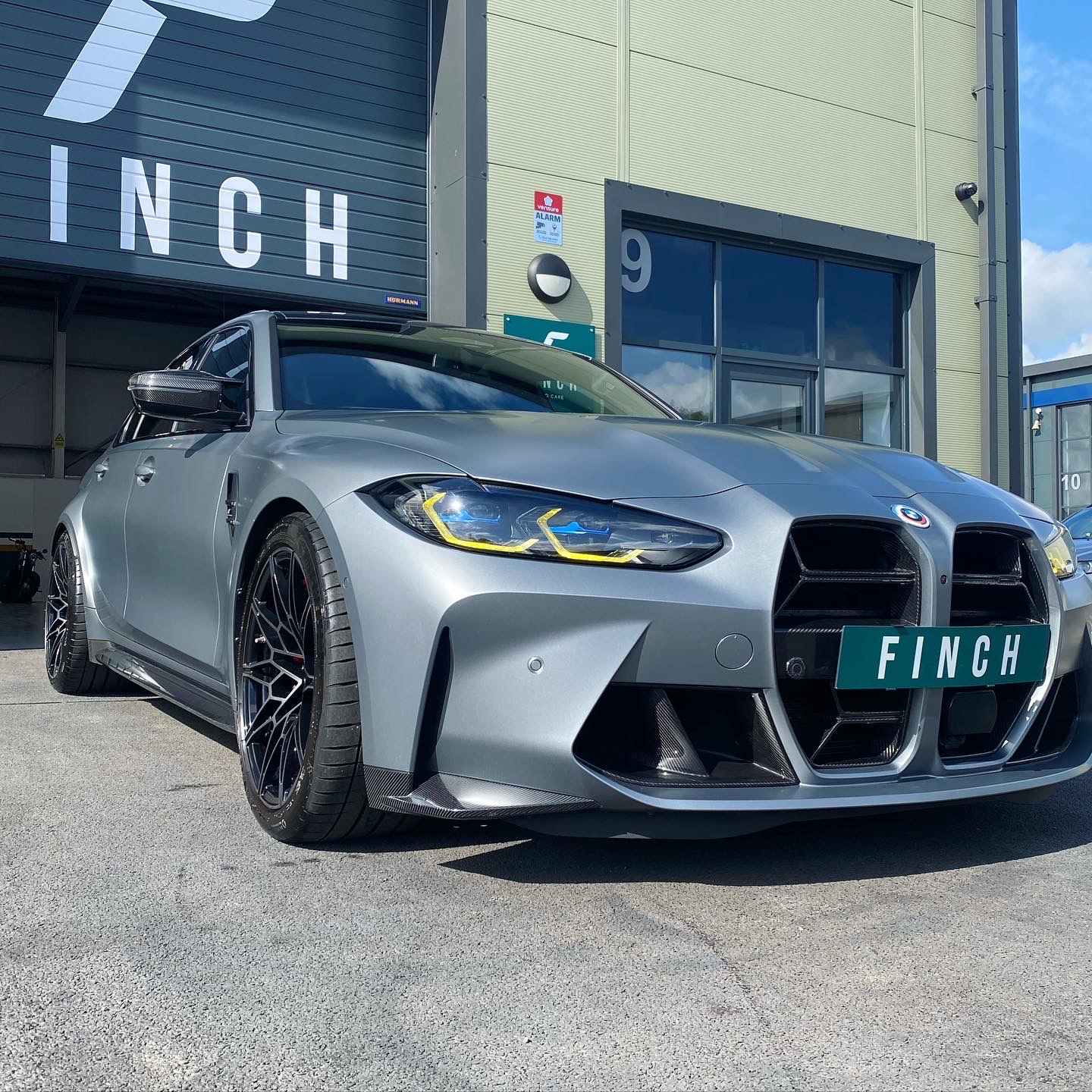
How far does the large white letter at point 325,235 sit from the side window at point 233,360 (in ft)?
15.6

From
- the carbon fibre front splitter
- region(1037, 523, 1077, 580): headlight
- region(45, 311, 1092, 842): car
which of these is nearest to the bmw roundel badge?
region(45, 311, 1092, 842): car

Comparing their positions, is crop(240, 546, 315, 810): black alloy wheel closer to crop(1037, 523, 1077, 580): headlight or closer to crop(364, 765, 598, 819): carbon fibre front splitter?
crop(364, 765, 598, 819): carbon fibre front splitter

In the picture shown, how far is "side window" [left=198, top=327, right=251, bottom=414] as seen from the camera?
317 cm

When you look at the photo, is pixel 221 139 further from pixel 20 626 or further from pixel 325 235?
pixel 20 626

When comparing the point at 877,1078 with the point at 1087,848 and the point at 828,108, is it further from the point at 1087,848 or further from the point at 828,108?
the point at 828,108

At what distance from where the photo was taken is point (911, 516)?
2.29 m

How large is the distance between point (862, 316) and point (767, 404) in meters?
1.43

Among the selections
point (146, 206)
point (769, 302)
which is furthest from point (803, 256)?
point (146, 206)

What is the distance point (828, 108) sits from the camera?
10.1 metres

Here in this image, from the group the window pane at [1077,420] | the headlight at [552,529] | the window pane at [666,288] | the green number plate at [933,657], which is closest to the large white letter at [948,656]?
the green number plate at [933,657]

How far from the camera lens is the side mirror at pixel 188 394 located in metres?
3.05

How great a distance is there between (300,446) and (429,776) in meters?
0.89

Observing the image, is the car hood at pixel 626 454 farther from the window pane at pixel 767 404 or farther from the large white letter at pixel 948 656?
the window pane at pixel 767 404

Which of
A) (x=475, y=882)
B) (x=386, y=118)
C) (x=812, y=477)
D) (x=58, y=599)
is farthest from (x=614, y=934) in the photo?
(x=386, y=118)
